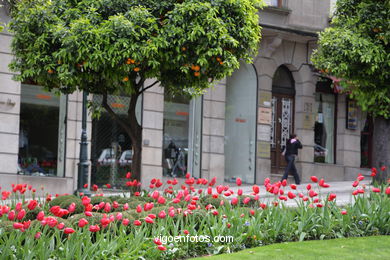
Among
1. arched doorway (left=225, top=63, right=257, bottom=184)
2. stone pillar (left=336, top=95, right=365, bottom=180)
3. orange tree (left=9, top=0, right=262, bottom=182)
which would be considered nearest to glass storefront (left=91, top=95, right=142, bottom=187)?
arched doorway (left=225, top=63, right=257, bottom=184)

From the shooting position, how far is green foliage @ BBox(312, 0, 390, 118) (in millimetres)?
16500

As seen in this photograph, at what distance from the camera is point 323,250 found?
852 centimetres

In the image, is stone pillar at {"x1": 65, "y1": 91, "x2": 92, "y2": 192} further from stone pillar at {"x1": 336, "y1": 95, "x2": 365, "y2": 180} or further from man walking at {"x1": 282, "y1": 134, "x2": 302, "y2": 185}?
stone pillar at {"x1": 336, "y1": 95, "x2": 365, "y2": 180}

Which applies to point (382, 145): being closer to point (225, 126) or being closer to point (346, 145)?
point (225, 126)

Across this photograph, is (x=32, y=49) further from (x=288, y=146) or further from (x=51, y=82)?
(x=288, y=146)

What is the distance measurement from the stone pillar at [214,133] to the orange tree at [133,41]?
405 inches

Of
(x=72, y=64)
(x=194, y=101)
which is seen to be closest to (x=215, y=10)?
(x=72, y=64)

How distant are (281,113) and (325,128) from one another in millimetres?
2416

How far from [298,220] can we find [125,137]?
38.8 ft

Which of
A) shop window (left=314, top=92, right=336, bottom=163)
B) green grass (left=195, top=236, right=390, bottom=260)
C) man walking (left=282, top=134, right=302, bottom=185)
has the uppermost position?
shop window (left=314, top=92, right=336, bottom=163)

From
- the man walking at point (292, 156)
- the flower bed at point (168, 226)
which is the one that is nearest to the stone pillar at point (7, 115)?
the flower bed at point (168, 226)

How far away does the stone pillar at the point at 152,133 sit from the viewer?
21188 millimetres

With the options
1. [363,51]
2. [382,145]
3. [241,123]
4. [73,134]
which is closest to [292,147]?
[241,123]

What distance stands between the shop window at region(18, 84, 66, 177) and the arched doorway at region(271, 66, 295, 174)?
835 cm
